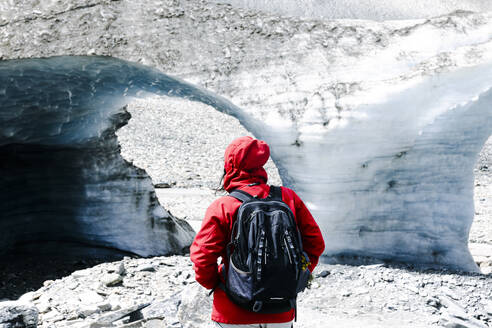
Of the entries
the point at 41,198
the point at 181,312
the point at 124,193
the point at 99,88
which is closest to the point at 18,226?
the point at 41,198

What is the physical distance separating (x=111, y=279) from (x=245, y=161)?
288 cm

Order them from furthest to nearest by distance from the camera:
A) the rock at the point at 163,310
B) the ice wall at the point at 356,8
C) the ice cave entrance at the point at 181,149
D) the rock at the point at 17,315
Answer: the ice cave entrance at the point at 181,149
the ice wall at the point at 356,8
the rock at the point at 163,310
the rock at the point at 17,315

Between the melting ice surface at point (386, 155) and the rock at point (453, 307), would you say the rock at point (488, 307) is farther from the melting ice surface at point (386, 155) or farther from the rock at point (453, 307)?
the melting ice surface at point (386, 155)

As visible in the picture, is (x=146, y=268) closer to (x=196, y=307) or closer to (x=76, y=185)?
(x=196, y=307)

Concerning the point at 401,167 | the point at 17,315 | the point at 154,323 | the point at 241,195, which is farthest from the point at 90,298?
the point at 401,167

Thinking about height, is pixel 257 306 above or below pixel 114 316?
above

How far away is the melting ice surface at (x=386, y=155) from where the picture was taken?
4168 mm

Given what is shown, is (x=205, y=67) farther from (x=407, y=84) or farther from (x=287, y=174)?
(x=407, y=84)

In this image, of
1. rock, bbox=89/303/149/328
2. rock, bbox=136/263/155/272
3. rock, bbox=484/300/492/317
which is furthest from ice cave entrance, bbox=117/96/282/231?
rock, bbox=484/300/492/317

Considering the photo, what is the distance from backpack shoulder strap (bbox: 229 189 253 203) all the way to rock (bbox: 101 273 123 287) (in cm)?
280

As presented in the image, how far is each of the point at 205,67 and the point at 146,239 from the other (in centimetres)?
267

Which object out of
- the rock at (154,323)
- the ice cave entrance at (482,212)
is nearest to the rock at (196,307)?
the rock at (154,323)

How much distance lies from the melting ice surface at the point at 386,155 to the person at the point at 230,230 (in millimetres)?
2110

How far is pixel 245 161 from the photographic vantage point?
2199mm
